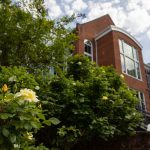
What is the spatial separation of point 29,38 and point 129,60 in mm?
12873

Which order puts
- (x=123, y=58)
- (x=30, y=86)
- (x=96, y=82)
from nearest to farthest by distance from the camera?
(x=30, y=86) < (x=96, y=82) < (x=123, y=58)

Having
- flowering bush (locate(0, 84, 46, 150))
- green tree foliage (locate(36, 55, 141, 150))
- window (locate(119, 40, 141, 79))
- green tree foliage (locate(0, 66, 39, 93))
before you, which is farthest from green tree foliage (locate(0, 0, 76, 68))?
window (locate(119, 40, 141, 79))

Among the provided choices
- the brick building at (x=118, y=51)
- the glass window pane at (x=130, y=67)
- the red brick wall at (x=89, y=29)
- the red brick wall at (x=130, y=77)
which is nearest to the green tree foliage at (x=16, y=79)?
the red brick wall at (x=130, y=77)

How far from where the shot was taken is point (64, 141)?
20.9 ft

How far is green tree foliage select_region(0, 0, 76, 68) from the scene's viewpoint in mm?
10328

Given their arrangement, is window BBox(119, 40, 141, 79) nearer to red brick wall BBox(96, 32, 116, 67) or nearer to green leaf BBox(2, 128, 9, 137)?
red brick wall BBox(96, 32, 116, 67)

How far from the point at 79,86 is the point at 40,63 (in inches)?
160

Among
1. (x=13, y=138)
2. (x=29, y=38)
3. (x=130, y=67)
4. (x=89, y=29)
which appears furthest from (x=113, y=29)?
(x=13, y=138)

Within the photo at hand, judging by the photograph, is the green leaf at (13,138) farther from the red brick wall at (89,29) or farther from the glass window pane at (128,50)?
the glass window pane at (128,50)

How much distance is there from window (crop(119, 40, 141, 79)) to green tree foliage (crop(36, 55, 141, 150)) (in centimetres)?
1385

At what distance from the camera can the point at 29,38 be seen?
10.5 meters

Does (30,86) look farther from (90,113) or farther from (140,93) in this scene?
(140,93)

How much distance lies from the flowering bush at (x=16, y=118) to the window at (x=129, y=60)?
18.2m

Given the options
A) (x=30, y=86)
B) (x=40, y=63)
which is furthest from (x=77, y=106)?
(x=40, y=63)
